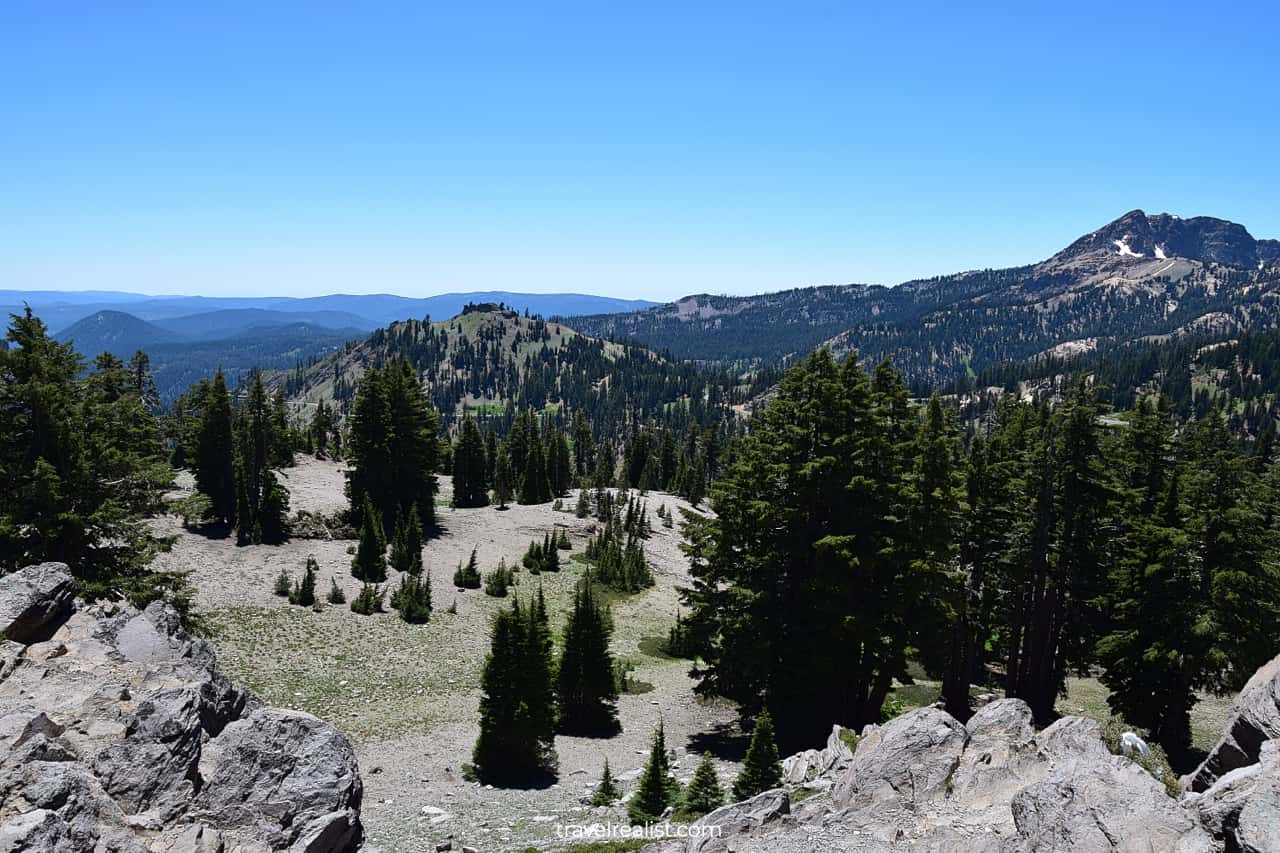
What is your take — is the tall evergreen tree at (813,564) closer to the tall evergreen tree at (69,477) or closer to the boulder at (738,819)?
the boulder at (738,819)

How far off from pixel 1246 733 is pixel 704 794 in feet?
31.1

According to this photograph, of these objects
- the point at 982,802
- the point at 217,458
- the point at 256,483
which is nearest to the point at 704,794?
the point at 982,802

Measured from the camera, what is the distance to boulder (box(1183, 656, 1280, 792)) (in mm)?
10930

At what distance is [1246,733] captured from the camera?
36.8ft

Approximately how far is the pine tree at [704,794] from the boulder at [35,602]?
1300cm

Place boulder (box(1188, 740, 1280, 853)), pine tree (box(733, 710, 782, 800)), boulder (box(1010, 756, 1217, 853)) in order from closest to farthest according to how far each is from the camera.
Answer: boulder (box(1188, 740, 1280, 853)), boulder (box(1010, 756, 1217, 853)), pine tree (box(733, 710, 782, 800))

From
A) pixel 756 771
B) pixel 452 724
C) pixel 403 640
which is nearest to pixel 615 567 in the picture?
pixel 403 640

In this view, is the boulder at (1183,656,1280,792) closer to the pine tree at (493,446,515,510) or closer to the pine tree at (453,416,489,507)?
the pine tree at (493,446,515,510)

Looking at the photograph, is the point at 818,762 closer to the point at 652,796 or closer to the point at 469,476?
the point at 652,796

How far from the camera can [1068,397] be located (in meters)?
26.2

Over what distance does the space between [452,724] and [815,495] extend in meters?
15.0

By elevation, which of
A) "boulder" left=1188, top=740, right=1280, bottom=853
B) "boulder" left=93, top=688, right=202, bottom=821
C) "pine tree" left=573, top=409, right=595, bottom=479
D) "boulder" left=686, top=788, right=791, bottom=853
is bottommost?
"pine tree" left=573, top=409, right=595, bottom=479

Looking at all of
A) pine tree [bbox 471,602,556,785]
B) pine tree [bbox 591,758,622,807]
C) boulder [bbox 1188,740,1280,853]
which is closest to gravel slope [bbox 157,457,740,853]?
pine tree [bbox 591,758,622,807]

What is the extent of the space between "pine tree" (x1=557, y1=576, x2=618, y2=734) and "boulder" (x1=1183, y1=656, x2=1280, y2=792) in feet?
57.9
